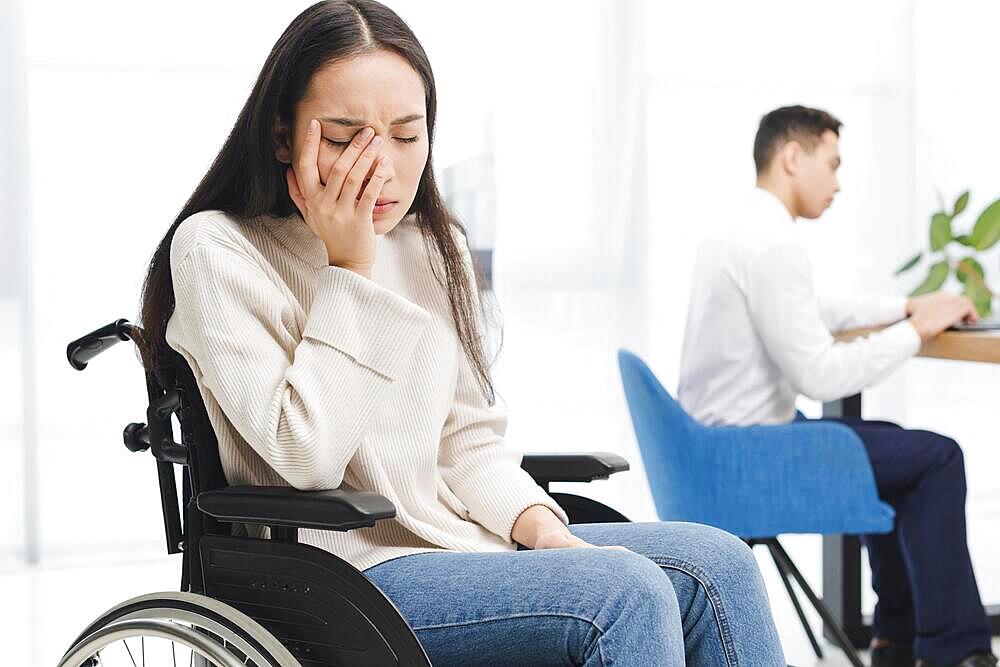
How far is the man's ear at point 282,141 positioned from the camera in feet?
4.22

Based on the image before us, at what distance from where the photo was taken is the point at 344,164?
1220mm

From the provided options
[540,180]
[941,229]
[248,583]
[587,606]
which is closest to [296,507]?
[248,583]

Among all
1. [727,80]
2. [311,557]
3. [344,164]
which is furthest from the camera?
[727,80]

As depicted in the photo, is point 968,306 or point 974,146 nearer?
point 968,306

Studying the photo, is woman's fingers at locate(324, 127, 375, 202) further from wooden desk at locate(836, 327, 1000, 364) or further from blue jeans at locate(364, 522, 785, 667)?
wooden desk at locate(836, 327, 1000, 364)

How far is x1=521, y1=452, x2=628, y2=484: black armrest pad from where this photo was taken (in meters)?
1.49

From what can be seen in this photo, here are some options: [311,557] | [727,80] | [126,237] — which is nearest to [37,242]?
[126,237]

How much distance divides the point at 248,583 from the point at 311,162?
0.42 metres

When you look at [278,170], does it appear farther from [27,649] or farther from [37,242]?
[37,242]

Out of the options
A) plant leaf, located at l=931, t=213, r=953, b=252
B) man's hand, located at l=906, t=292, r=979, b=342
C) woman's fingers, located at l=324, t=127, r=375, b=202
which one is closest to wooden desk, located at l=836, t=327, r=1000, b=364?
man's hand, located at l=906, t=292, r=979, b=342

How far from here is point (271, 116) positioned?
1.27 m

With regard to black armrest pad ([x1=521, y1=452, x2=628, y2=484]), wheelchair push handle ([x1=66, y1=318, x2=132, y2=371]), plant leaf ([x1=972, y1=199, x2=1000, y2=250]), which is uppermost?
wheelchair push handle ([x1=66, y1=318, x2=132, y2=371])

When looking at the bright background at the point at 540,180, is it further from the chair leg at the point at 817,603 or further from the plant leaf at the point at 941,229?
the chair leg at the point at 817,603

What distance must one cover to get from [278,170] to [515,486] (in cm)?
44
